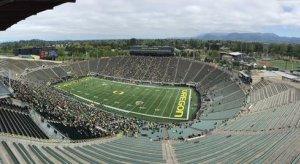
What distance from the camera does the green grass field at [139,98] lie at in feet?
172

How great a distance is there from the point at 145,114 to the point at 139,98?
11544 mm

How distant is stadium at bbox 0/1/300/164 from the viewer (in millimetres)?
21719

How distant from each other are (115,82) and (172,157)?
200ft

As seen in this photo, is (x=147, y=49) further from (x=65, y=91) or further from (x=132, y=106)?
(x=132, y=106)

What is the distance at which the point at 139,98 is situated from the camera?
63125 millimetres

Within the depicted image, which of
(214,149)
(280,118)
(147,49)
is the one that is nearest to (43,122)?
(214,149)

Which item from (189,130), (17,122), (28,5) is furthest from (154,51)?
(28,5)

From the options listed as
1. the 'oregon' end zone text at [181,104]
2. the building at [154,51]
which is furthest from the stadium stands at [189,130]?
the building at [154,51]

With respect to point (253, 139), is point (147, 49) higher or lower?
higher

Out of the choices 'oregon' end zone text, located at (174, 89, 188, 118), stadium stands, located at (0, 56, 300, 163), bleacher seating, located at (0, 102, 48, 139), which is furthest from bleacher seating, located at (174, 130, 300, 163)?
'oregon' end zone text, located at (174, 89, 188, 118)

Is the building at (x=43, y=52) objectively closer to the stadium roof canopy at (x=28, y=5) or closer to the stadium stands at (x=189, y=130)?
the stadium stands at (x=189, y=130)

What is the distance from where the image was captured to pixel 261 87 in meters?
58.2

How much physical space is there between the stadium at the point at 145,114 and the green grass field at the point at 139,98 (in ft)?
0.56

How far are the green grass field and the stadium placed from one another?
170 mm
